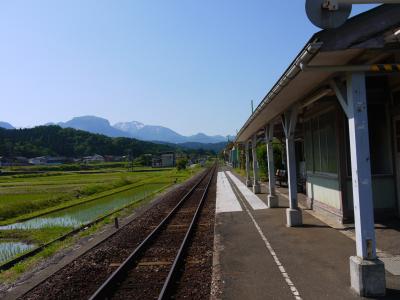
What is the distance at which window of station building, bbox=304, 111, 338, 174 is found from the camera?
11117mm

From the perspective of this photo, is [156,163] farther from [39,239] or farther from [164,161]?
[39,239]

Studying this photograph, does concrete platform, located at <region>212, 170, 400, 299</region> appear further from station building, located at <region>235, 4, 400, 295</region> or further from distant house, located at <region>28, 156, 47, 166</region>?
distant house, located at <region>28, 156, 47, 166</region>

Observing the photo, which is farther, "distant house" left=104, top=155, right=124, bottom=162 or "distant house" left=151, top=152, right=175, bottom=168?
"distant house" left=104, top=155, right=124, bottom=162

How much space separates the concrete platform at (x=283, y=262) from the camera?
235 inches

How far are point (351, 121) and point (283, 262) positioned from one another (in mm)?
3103

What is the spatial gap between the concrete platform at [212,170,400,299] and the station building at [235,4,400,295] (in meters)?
0.55

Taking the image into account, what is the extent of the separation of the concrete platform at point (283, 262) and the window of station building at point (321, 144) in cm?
164

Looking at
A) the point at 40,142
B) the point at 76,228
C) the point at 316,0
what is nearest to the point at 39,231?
the point at 76,228

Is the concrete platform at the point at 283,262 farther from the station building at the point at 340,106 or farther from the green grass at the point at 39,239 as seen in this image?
the green grass at the point at 39,239

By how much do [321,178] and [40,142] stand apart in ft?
484

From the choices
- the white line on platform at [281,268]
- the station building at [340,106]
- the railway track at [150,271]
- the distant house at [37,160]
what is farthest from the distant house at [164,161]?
the white line on platform at [281,268]

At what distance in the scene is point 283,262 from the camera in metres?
7.55

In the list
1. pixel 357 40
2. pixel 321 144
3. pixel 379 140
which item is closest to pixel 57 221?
pixel 321 144

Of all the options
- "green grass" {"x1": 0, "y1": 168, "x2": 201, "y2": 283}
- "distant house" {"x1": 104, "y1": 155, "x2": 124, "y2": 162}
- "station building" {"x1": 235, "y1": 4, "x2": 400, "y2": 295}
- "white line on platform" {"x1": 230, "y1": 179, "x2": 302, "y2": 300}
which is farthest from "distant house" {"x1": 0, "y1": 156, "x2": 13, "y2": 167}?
"white line on platform" {"x1": 230, "y1": 179, "x2": 302, "y2": 300}
